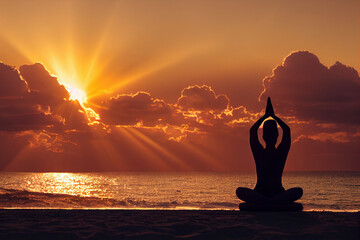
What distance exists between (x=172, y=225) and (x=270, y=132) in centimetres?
707

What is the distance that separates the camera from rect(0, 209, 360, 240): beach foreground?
1234 centimetres

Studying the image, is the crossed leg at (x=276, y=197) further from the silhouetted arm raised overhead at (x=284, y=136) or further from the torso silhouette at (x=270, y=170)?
the silhouetted arm raised overhead at (x=284, y=136)

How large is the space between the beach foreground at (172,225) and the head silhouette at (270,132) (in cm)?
323

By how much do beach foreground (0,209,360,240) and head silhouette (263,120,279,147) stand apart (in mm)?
3225

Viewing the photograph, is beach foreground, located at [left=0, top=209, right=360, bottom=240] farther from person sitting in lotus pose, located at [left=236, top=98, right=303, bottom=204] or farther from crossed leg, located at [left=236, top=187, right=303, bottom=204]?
person sitting in lotus pose, located at [left=236, top=98, right=303, bottom=204]

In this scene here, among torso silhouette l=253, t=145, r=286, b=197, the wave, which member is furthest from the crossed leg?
the wave

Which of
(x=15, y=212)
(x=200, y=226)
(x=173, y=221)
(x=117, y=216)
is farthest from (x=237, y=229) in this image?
(x=15, y=212)

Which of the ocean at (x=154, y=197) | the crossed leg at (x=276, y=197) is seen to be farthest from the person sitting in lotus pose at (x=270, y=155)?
the ocean at (x=154, y=197)

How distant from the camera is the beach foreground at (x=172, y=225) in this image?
1234 centimetres

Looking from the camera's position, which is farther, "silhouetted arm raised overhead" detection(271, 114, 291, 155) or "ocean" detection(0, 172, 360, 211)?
"ocean" detection(0, 172, 360, 211)

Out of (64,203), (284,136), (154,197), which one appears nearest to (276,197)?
(284,136)

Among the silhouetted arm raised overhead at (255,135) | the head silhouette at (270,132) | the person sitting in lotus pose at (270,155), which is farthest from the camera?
the head silhouette at (270,132)

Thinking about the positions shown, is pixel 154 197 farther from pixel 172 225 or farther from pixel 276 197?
pixel 172 225

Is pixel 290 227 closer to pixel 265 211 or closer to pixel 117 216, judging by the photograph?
pixel 265 211
